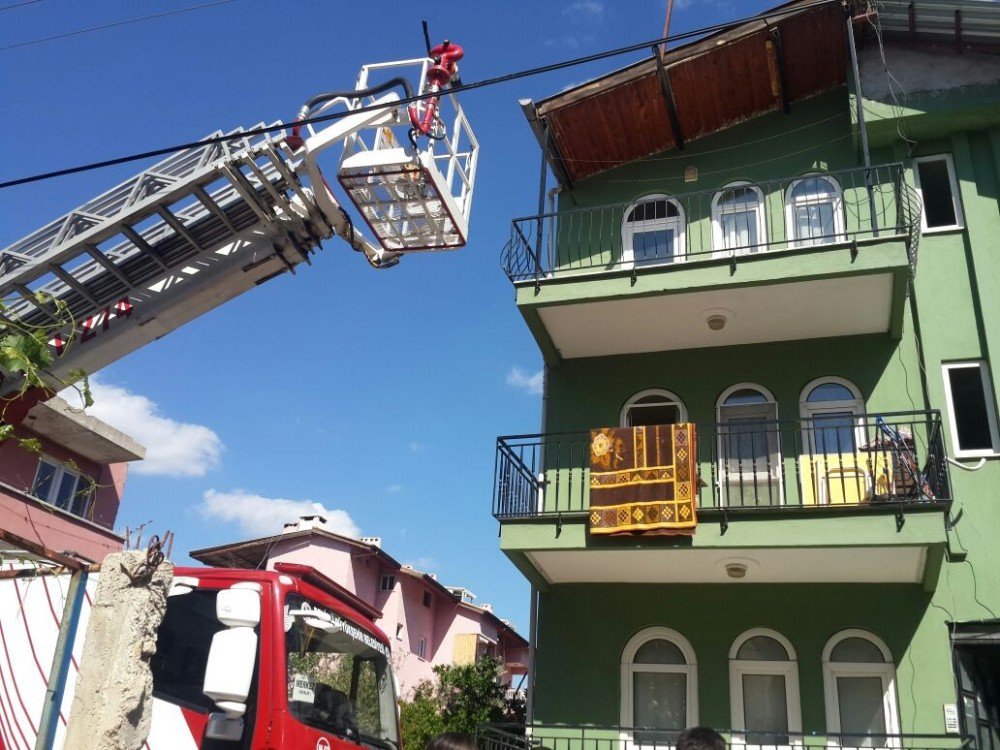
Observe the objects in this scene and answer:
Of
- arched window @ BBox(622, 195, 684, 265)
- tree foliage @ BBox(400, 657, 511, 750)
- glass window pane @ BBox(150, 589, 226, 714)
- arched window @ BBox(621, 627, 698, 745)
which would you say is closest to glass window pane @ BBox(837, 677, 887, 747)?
arched window @ BBox(621, 627, 698, 745)

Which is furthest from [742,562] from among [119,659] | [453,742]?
[119,659]

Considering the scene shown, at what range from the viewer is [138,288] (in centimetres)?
1177

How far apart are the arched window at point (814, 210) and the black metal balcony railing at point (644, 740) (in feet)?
22.7

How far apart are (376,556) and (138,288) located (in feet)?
69.3

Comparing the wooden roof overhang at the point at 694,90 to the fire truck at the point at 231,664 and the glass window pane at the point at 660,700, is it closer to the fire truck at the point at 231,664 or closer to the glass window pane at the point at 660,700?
the glass window pane at the point at 660,700

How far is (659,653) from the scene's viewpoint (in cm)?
1227

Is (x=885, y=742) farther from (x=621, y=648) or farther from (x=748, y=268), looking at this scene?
(x=748, y=268)

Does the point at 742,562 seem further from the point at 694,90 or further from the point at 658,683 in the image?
the point at 694,90

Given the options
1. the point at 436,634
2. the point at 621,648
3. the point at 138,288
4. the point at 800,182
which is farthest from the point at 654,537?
the point at 436,634

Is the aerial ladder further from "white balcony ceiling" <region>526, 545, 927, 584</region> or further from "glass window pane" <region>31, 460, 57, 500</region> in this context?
"glass window pane" <region>31, 460, 57, 500</region>

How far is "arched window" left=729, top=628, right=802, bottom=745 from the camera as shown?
1138 cm

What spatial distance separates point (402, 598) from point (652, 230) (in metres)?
21.7

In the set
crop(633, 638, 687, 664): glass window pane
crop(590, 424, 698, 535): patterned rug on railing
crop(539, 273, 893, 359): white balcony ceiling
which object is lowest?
crop(633, 638, 687, 664): glass window pane

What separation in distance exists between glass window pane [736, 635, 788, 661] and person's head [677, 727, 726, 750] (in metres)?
7.73
